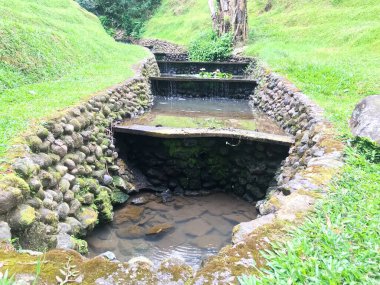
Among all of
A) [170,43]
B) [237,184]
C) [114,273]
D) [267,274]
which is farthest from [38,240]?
[170,43]

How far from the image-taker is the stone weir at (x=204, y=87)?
1153 centimetres

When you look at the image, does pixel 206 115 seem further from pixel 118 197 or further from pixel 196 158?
pixel 118 197

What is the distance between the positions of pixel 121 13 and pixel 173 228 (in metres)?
31.2

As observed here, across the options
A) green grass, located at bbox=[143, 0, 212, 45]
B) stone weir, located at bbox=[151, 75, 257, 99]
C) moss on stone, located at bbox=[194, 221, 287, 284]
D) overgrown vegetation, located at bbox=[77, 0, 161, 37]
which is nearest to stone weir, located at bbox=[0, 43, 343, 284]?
moss on stone, located at bbox=[194, 221, 287, 284]

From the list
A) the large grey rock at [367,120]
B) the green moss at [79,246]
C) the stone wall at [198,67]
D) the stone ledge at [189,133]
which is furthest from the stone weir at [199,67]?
the green moss at [79,246]

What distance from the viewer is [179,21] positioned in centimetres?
2848

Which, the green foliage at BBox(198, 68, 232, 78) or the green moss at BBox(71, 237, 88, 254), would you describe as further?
the green foliage at BBox(198, 68, 232, 78)

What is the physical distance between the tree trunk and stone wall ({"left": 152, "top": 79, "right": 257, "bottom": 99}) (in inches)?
288

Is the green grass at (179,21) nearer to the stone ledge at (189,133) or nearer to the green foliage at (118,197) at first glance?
the stone ledge at (189,133)

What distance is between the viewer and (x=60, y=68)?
28.8 ft

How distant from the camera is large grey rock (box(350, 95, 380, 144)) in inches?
167

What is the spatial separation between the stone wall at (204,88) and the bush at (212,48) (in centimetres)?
602

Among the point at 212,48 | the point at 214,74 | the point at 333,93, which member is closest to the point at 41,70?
the point at 333,93

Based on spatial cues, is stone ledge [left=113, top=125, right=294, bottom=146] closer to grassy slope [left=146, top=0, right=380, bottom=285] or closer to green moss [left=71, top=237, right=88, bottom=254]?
grassy slope [left=146, top=0, right=380, bottom=285]
